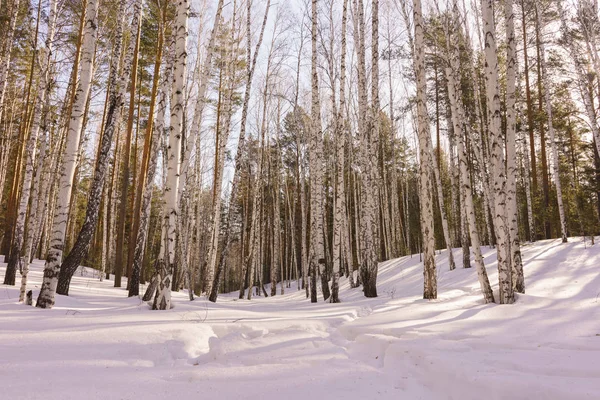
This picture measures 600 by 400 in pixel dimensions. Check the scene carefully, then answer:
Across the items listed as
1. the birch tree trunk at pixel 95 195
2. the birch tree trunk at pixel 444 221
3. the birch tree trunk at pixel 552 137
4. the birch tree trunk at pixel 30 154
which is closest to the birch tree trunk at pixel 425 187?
the birch tree trunk at pixel 444 221

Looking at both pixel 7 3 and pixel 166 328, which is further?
pixel 7 3

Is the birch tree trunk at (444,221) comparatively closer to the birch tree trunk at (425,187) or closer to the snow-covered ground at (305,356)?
the birch tree trunk at (425,187)

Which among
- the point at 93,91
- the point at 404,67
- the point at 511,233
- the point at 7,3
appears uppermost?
the point at 404,67

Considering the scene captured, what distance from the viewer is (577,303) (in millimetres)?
5457

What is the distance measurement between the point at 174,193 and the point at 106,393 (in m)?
3.48

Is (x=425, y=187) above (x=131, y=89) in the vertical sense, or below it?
below

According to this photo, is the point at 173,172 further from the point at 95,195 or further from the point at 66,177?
the point at 95,195

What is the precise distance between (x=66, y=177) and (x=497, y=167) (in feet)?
23.9

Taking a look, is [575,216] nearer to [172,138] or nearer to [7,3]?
[172,138]

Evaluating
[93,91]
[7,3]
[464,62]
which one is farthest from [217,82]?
[464,62]

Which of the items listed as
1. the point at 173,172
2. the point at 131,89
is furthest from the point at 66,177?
the point at 131,89

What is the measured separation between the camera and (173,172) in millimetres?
5375

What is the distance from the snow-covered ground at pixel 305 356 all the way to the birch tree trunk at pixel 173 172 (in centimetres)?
71

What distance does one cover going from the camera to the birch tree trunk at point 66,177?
194 inches
